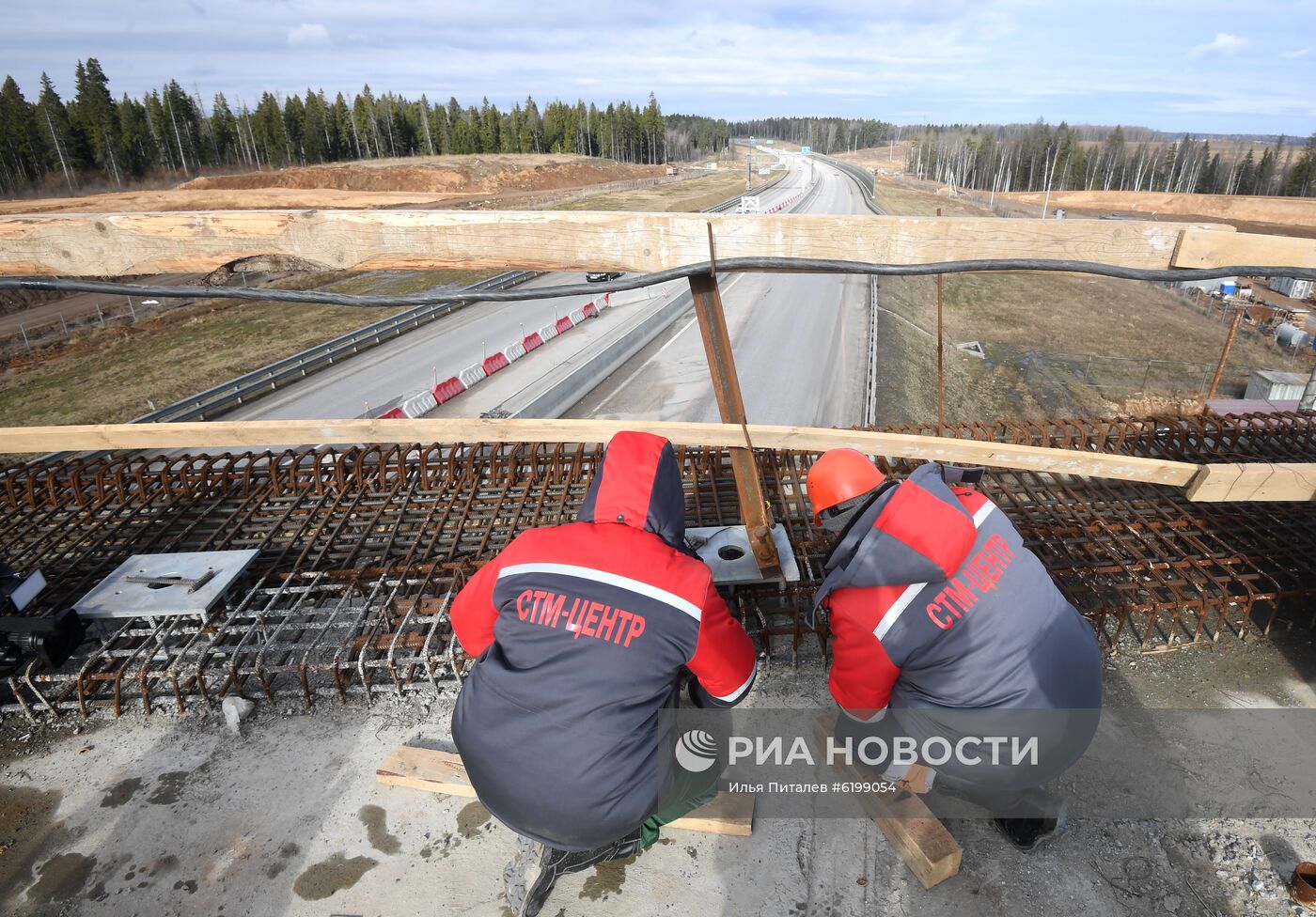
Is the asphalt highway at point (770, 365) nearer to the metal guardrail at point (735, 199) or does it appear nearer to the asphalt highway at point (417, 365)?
the asphalt highway at point (417, 365)

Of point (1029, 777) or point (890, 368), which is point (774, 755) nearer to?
point (1029, 777)

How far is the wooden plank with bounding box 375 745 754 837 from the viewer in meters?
3.40

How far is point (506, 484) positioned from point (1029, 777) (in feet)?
15.4

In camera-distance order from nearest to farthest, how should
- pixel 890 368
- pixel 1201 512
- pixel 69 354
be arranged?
1. pixel 1201 512
2. pixel 890 368
3. pixel 69 354

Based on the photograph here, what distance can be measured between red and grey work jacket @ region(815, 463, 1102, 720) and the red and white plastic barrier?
40.5ft

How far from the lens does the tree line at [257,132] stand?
71.8 meters

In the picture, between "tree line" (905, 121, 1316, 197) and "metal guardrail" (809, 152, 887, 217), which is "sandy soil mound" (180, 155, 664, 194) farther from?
"tree line" (905, 121, 1316, 197)

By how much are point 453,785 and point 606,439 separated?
2.26 meters

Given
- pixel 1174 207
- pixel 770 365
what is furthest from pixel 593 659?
pixel 1174 207

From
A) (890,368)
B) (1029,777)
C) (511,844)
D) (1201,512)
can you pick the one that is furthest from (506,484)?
(890,368)

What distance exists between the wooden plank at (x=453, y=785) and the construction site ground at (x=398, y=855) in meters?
0.08

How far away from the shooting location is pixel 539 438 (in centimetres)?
472

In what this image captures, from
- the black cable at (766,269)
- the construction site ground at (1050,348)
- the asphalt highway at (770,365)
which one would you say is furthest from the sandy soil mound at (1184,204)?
the black cable at (766,269)

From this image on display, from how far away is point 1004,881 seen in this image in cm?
319
